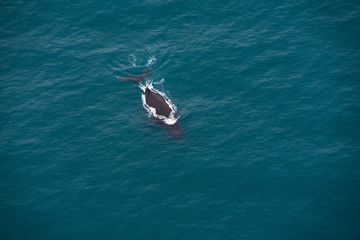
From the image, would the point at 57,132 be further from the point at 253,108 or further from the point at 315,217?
the point at 315,217

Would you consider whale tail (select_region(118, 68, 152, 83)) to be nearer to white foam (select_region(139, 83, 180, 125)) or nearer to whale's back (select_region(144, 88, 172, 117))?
white foam (select_region(139, 83, 180, 125))

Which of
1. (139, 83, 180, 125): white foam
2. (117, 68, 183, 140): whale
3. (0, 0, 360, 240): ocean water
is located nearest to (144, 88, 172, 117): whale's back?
(117, 68, 183, 140): whale

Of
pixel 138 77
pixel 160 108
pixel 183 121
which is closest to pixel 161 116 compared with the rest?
pixel 160 108

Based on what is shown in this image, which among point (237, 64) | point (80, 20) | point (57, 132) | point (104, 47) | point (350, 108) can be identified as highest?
point (80, 20)

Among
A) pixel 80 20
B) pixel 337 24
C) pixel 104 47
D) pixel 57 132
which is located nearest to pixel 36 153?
pixel 57 132

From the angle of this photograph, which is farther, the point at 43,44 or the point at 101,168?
the point at 43,44

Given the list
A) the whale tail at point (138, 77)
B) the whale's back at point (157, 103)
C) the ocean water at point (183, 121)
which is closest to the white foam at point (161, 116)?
the whale's back at point (157, 103)

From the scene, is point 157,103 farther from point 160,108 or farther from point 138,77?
point 138,77
